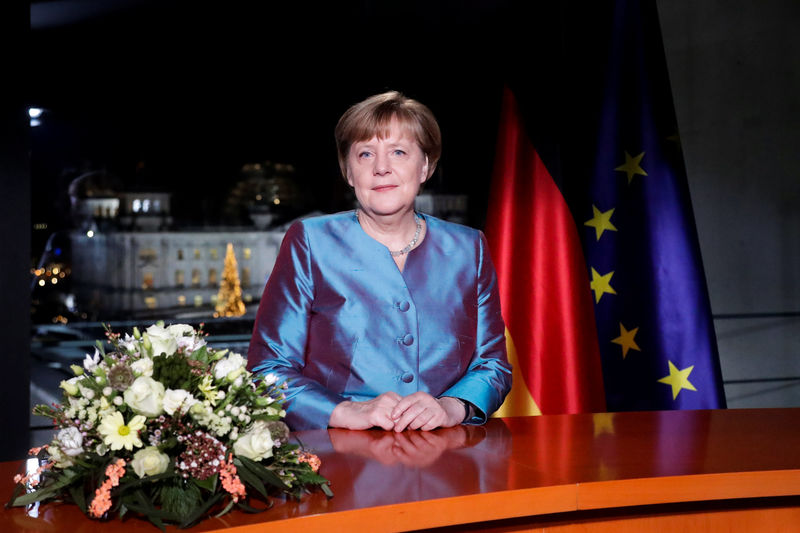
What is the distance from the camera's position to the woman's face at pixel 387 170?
1.98 meters

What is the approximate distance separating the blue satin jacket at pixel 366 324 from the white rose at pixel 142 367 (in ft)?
2.19

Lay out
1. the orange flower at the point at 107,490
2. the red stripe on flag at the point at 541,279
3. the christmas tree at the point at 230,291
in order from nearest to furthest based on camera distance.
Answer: the orange flower at the point at 107,490 < the red stripe on flag at the point at 541,279 < the christmas tree at the point at 230,291

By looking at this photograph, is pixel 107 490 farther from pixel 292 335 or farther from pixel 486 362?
pixel 486 362

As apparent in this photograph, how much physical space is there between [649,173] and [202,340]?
2.31 meters

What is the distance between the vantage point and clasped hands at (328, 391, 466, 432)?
1822mm

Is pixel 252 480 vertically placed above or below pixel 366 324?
below

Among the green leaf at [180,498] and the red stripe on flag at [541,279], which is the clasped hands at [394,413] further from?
the red stripe on flag at [541,279]

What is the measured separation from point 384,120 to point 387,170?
0.40 feet

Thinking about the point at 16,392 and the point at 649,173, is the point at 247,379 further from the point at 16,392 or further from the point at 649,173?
the point at 649,173

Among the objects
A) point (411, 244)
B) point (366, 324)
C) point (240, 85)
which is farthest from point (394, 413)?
point (240, 85)

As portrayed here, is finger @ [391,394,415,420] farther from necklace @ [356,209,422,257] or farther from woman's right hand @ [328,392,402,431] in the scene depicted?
necklace @ [356,209,422,257]

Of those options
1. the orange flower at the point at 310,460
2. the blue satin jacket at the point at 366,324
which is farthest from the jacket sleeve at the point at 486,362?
the orange flower at the point at 310,460

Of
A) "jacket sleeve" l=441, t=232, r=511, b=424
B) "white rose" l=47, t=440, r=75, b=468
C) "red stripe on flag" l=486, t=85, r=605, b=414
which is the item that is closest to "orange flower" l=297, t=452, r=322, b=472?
"white rose" l=47, t=440, r=75, b=468

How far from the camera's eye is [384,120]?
1.98m
